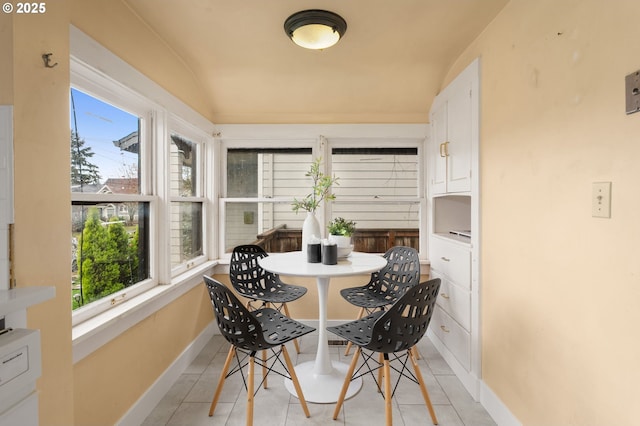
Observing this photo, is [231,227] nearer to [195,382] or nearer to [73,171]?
[195,382]

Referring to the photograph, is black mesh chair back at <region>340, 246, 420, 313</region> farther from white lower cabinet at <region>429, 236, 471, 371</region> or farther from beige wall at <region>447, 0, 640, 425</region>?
beige wall at <region>447, 0, 640, 425</region>

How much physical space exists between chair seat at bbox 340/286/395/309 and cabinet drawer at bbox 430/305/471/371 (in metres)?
0.52

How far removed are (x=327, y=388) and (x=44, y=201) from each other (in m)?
1.83

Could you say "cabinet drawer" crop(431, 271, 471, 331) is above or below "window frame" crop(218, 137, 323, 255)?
below

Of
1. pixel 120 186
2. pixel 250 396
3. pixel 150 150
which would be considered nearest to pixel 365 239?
pixel 250 396

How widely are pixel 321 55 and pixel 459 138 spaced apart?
46.8 inches

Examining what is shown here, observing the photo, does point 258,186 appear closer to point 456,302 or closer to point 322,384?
point 322,384

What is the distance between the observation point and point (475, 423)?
183 cm

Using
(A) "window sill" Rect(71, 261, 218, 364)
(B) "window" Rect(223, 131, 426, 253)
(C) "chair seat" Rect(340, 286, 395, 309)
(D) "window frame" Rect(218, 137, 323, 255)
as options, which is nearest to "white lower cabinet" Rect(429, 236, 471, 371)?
(C) "chair seat" Rect(340, 286, 395, 309)

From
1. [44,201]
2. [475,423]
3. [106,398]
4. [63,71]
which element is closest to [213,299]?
[106,398]

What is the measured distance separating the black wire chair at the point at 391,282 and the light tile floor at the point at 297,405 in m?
0.54

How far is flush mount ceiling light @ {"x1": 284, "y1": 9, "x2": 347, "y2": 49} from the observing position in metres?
1.89

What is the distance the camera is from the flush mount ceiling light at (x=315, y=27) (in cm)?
189

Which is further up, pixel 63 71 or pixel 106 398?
pixel 63 71
